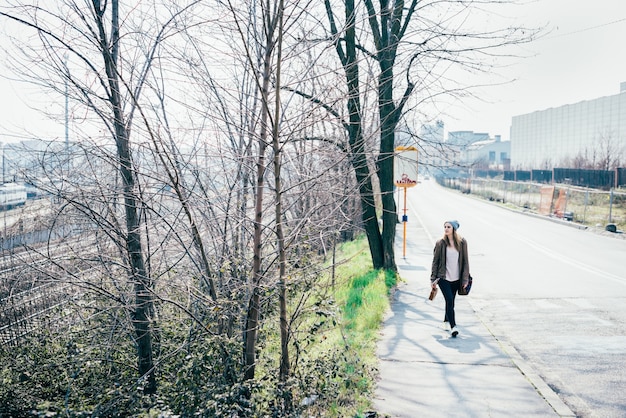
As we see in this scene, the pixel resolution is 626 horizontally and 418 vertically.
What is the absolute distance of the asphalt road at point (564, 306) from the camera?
6.06 m

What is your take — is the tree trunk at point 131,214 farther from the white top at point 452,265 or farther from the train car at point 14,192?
the white top at point 452,265

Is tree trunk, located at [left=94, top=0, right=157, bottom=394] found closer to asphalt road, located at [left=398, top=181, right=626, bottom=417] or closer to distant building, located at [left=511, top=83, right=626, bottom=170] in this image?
asphalt road, located at [left=398, top=181, right=626, bottom=417]

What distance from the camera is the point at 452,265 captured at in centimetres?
772

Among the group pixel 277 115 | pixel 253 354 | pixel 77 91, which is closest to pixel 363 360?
pixel 253 354

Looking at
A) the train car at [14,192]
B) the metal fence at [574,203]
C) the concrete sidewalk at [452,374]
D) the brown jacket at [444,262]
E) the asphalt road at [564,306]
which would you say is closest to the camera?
the concrete sidewalk at [452,374]

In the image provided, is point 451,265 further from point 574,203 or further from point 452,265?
point 574,203

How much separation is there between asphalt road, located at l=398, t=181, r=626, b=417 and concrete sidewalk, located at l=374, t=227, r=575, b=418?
0.94 ft

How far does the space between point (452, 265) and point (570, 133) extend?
259 ft

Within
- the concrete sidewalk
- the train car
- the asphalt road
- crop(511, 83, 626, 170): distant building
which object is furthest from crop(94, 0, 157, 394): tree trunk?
crop(511, 83, 626, 170): distant building

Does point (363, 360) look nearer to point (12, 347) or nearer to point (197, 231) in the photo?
point (197, 231)

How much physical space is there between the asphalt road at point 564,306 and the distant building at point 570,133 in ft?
111

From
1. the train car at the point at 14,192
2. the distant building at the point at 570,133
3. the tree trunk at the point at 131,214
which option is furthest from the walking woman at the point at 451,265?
the distant building at the point at 570,133

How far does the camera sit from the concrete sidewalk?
5246 millimetres

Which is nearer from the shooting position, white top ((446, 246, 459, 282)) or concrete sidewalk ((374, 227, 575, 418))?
concrete sidewalk ((374, 227, 575, 418))
